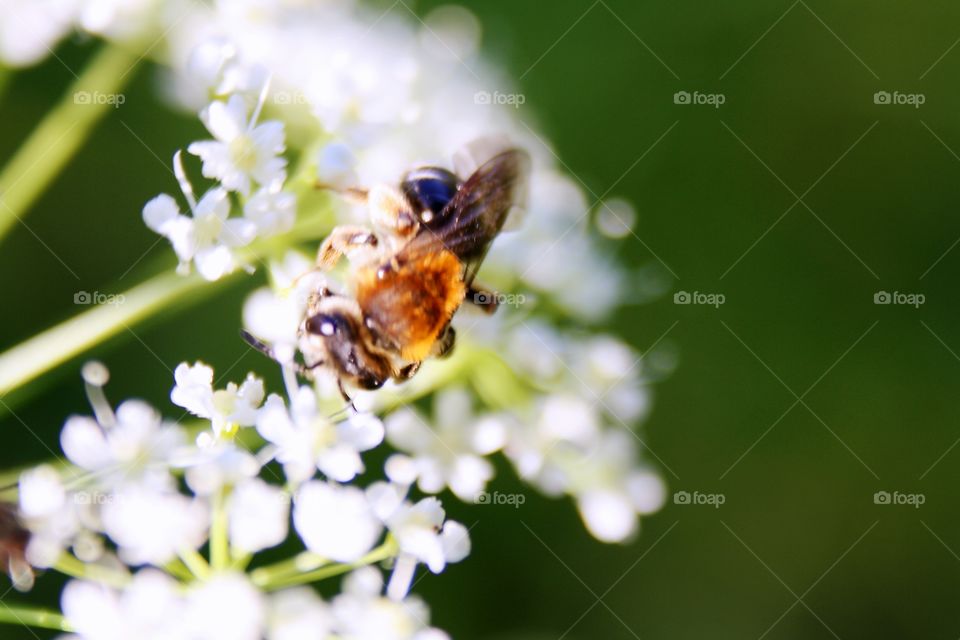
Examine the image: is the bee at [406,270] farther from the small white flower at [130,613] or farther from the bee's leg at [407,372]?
the small white flower at [130,613]

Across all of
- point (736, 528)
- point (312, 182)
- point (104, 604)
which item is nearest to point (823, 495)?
point (736, 528)

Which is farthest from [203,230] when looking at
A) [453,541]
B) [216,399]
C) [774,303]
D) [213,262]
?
[774,303]

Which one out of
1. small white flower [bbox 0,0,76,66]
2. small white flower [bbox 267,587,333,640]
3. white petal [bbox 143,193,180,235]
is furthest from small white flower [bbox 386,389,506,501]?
small white flower [bbox 0,0,76,66]

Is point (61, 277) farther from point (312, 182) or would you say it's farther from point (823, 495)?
point (823, 495)

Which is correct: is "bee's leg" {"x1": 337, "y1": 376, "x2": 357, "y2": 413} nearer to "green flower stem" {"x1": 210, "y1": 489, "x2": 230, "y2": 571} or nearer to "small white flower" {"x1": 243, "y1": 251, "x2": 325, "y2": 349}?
"small white flower" {"x1": 243, "y1": 251, "x2": 325, "y2": 349}

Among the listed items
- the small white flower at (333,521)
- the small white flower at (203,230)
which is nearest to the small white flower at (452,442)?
the small white flower at (333,521)

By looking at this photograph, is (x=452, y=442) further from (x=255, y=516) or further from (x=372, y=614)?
(x=255, y=516)
